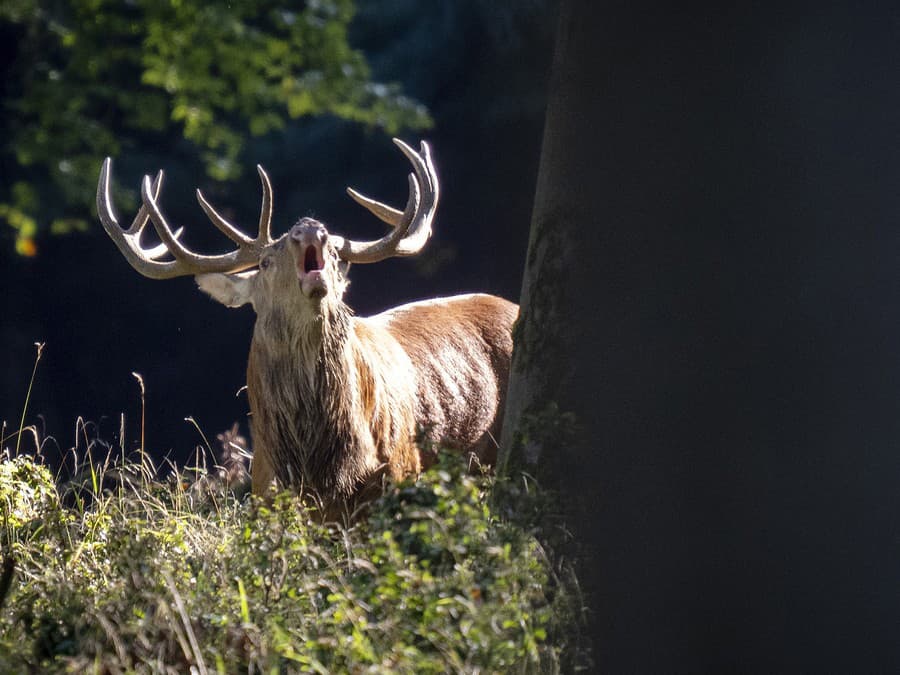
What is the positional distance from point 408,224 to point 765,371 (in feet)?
9.70

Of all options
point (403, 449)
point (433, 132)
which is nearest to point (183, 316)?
point (433, 132)

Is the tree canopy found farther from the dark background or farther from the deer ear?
the dark background

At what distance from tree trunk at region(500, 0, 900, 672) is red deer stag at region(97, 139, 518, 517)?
168 cm

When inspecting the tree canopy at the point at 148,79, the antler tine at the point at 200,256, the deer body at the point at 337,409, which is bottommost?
the deer body at the point at 337,409

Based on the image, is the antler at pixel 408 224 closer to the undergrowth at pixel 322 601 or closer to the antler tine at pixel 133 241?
the antler tine at pixel 133 241

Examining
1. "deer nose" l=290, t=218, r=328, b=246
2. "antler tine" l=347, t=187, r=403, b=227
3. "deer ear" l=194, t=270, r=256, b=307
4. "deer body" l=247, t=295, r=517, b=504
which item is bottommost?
"deer body" l=247, t=295, r=517, b=504

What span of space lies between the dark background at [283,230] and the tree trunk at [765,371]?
762cm

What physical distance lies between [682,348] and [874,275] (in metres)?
0.66

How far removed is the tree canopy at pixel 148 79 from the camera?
3.75 metres

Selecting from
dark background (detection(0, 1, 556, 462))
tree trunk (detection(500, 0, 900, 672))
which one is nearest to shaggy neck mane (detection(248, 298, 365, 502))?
tree trunk (detection(500, 0, 900, 672))

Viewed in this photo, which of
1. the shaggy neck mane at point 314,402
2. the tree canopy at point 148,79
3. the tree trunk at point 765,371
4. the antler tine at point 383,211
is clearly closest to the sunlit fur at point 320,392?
the shaggy neck mane at point 314,402

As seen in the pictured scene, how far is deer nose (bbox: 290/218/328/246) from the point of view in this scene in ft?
20.0

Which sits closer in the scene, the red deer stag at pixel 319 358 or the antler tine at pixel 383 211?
the red deer stag at pixel 319 358

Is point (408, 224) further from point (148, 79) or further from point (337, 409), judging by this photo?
point (148, 79)
